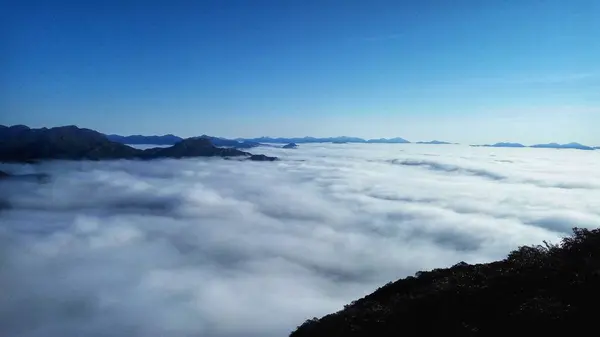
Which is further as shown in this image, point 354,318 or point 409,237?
point 409,237

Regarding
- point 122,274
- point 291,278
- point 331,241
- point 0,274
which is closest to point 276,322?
point 291,278

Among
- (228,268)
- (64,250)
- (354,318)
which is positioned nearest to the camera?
(354,318)

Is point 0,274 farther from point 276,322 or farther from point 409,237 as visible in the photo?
point 409,237

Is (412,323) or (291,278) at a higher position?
(412,323)

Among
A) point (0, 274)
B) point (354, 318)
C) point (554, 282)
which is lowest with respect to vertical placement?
point (0, 274)

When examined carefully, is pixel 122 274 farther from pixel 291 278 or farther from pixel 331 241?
pixel 331 241

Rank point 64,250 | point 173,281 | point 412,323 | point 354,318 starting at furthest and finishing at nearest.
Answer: point 64,250
point 173,281
point 354,318
point 412,323
